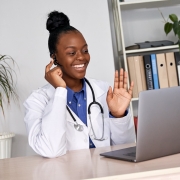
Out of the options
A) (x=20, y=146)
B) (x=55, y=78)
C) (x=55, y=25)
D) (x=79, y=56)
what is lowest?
(x=20, y=146)

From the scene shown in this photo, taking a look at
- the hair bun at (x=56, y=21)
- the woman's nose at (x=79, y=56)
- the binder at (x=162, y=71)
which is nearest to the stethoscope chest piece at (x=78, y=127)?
the woman's nose at (x=79, y=56)

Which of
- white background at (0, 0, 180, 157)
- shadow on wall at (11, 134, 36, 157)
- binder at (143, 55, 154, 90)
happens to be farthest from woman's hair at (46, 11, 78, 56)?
shadow on wall at (11, 134, 36, 157)

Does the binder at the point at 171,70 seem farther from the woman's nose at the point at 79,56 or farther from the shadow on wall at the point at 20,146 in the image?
the shadow on wall at the point at 20,146

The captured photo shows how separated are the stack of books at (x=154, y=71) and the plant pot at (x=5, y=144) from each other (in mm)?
1026

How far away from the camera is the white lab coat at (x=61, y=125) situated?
5.11ft

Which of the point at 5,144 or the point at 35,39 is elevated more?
the point at 35,39

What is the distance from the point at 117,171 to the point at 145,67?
6.30 feet

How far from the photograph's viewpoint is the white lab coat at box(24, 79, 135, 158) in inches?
61.4

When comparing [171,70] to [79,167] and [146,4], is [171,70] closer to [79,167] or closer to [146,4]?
[146,4]

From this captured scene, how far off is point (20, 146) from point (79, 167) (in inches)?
74.0

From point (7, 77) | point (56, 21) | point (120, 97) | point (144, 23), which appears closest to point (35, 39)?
point (7, 77)

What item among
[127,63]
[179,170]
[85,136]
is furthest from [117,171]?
[127,63]

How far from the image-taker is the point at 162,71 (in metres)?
2.87

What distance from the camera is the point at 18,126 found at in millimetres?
2916
